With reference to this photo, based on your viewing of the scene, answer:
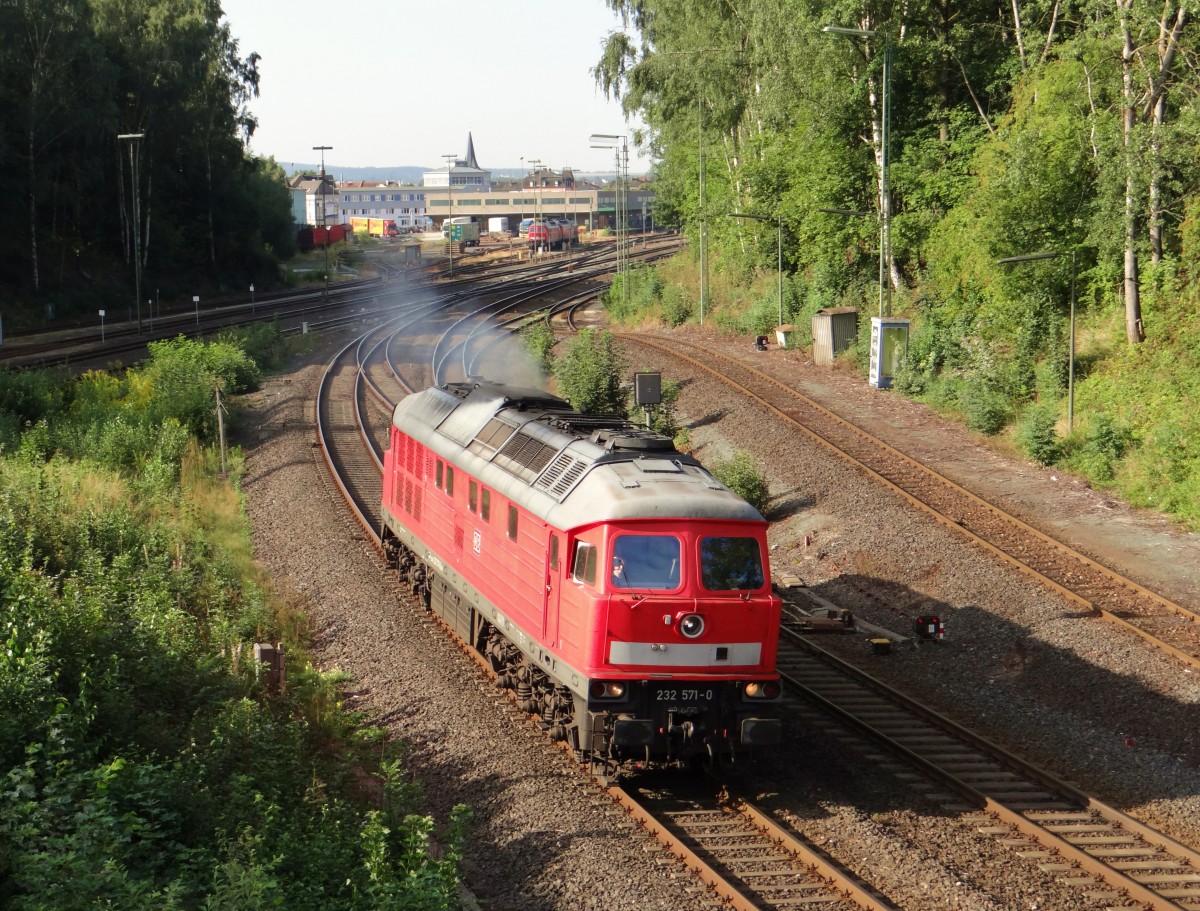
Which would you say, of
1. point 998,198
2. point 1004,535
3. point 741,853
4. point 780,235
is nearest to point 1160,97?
point 998,198

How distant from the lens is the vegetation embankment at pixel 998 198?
2586cm

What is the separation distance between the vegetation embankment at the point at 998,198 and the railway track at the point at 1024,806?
407 inches

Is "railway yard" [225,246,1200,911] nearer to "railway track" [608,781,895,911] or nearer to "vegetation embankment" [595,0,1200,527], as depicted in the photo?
"railway track" [608,781,895,911]

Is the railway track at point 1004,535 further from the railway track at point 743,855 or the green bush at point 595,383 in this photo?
the railway track at point 743,855

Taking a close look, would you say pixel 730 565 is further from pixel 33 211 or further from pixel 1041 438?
pixel 33 211

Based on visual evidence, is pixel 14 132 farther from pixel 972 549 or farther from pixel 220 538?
pixel 972 549

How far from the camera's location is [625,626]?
12.2 m

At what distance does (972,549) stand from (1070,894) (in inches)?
423

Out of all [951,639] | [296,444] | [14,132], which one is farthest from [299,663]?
[14,132]

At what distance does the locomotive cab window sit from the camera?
12297 mm

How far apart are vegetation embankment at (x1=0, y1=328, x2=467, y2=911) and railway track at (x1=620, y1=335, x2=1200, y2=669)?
1092cm

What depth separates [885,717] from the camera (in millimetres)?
15164

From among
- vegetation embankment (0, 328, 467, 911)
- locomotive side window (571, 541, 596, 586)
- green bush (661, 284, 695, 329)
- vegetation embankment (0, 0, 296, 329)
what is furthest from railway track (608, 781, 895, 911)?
→ vegetation embankment (0, 0, 296, 329)

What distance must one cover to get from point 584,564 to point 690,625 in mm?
1272
